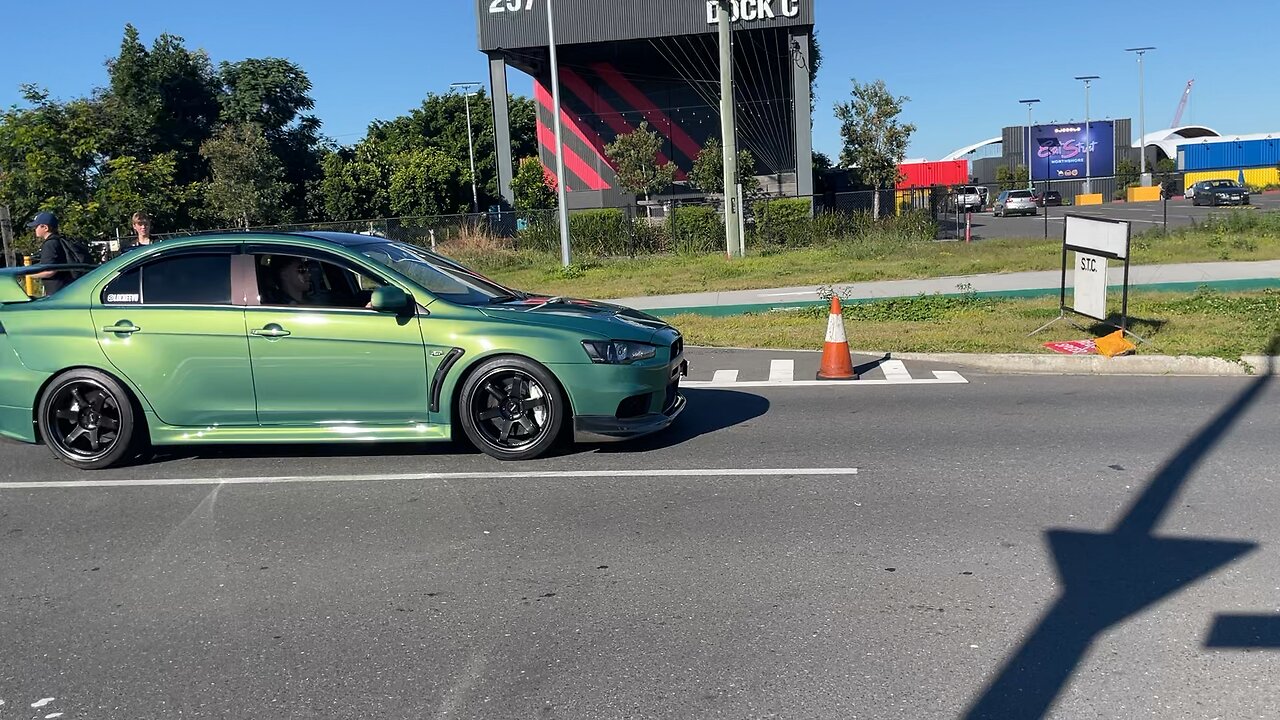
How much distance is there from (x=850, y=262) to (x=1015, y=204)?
33.1 metres

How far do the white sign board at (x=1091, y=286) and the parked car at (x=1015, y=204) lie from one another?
143 feet

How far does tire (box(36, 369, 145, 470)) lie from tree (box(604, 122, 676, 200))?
116 feet

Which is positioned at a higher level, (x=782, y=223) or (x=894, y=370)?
(x=782, y=223)

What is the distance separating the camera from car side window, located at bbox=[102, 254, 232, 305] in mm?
7410

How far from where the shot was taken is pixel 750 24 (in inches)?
1380

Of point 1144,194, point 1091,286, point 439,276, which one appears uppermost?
point 1144,194

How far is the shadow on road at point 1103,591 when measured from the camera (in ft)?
12.5

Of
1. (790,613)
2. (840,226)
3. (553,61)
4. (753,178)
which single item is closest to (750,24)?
(753,178)

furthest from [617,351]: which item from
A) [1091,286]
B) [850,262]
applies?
[850,262]

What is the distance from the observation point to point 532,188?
42.8 metres

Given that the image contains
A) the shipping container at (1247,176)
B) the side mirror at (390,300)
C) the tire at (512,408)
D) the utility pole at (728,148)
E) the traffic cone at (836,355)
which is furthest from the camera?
the shipping container at (1247,176)

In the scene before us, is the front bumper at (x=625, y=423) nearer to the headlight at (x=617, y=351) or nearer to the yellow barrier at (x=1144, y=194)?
the headlight at (x=617, y=351)

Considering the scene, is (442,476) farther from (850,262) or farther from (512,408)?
(850,262)

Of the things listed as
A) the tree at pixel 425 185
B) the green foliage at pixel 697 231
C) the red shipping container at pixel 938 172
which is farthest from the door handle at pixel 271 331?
the red shipping container at pixel 938 172
